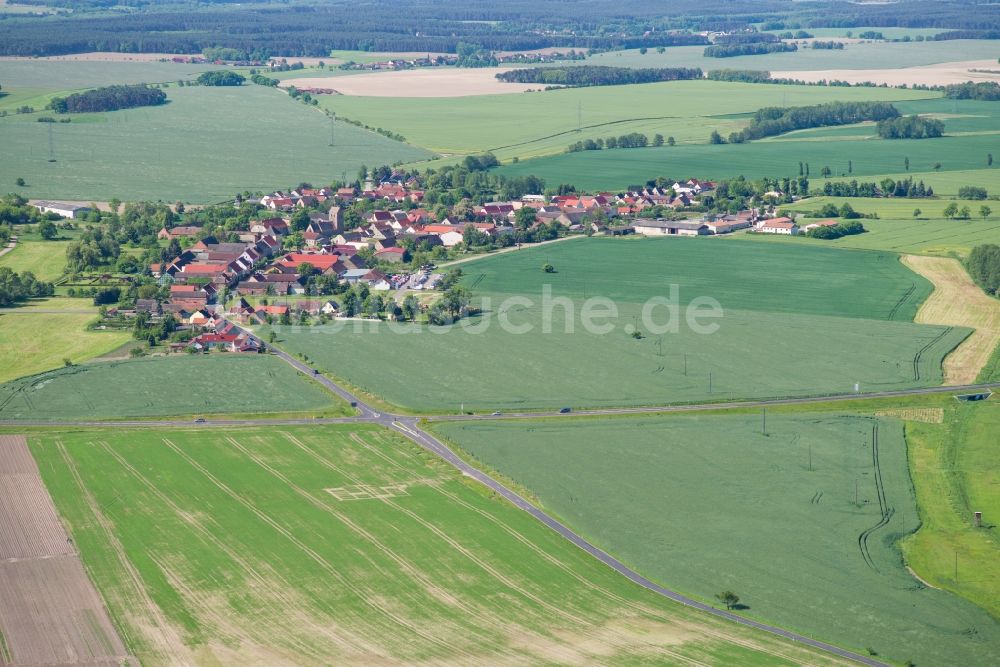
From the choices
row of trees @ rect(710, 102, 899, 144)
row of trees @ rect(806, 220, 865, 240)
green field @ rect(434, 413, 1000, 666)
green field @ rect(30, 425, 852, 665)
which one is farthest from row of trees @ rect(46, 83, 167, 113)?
green field @ rect(434, 413, 1000, 666)

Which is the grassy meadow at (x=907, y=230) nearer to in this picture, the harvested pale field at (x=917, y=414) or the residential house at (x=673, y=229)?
the residential house at (x=673, y=229)

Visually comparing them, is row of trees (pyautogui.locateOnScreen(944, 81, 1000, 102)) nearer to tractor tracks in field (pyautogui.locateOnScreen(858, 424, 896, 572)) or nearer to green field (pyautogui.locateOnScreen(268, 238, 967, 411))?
green field (pyautogui.locateOnScreen(268, 238, 967, 411))

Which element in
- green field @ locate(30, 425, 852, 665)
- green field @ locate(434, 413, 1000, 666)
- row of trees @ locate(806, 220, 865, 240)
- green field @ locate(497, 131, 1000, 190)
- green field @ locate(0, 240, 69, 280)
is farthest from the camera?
green field @ locate(497, 131, 1000, 190)

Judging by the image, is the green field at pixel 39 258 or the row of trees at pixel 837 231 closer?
the green field at pixel 39 258

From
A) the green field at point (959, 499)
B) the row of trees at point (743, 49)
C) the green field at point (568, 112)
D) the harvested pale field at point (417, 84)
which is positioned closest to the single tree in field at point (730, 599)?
the green field at point (959, 499)

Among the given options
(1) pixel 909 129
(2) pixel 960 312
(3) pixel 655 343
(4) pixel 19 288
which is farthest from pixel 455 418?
(1) pixel 909 129

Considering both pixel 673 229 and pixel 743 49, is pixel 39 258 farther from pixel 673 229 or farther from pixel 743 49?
pixel 743 49
